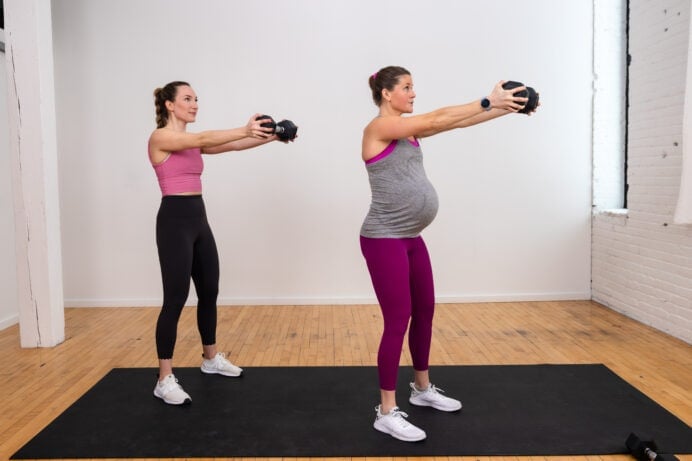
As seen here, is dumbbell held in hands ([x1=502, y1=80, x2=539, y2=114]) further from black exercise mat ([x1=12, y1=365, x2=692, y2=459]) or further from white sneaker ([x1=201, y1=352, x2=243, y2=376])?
white sneaker ([x1=201, y1=352, x2=243, y2=376])

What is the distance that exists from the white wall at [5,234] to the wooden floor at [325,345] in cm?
18

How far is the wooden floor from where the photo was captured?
293 cm

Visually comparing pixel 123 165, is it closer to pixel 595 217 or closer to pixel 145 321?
pixel 145 321

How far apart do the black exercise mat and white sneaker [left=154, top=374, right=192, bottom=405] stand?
0.04m

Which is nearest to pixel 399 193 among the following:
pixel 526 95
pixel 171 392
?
pixel 526 95

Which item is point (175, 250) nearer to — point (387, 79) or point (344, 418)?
point (344, 418)

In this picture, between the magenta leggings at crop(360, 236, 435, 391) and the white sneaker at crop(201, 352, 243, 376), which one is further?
the white sneaker at crop(201, 352, 243, 376)

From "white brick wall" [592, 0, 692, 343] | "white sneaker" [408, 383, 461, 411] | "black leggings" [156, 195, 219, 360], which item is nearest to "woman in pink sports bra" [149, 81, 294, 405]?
"black leggings" [156, 195, 219, 360]

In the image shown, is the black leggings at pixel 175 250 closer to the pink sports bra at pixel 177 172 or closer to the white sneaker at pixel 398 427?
the pink sports bra at pixel 177 172

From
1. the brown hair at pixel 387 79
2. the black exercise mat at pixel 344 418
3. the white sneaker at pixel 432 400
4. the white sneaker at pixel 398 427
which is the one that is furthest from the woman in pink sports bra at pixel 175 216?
the white sneaker at pixel 432 400

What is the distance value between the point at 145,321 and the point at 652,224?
11.8ft

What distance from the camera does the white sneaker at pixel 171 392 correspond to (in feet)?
8.98

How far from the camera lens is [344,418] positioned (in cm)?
256

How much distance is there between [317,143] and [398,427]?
118 inches
